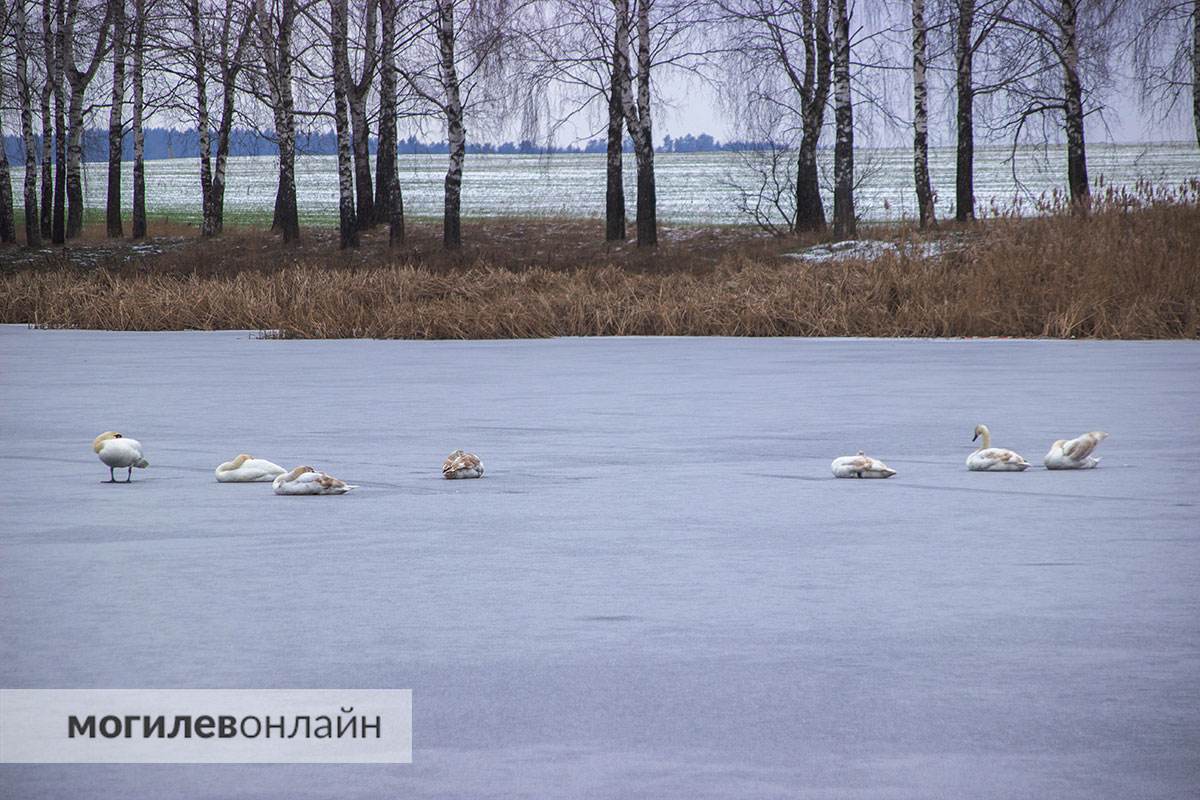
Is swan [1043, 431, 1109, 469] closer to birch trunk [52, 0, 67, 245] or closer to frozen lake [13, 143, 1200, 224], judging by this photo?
frozen lake [13, 143, 1200, 224]

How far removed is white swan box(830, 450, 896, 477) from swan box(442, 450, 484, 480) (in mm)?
1522

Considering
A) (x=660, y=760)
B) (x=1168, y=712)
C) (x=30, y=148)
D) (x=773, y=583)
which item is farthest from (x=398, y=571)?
(x=30, y=148)

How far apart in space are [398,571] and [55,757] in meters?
1.82

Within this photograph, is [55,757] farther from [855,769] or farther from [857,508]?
[857,508]

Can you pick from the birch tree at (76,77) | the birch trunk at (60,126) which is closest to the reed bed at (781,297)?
the birch tree at (76,77)

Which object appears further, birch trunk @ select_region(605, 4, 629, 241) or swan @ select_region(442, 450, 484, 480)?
birch trunk @ select_region(605, 4, 629, 241)

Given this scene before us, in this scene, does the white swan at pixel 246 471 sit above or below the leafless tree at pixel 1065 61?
below

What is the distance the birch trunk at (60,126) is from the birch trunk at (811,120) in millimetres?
15612

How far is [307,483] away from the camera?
6.27 metres

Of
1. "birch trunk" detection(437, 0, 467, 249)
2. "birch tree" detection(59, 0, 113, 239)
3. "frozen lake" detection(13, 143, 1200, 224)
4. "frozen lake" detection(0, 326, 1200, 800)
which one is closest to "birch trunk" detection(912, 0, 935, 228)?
"frozen lake" detection(13, 143, 1200, 224)

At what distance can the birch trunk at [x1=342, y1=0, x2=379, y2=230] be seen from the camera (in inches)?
1283

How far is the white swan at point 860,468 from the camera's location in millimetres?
6625

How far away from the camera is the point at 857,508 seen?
19.5 feet

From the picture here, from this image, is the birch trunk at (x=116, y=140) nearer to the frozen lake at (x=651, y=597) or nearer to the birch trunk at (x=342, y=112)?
the birch trunk at (x=342, y=112)
